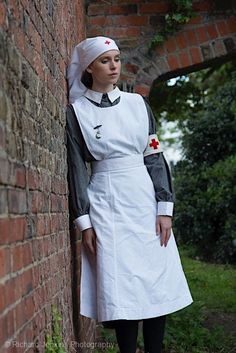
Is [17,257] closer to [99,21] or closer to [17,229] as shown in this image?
[17,229]

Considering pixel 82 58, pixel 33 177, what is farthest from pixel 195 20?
pixel 33 177

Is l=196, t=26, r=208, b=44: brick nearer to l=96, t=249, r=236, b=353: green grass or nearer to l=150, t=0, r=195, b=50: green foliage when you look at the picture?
l=150, t=0, r=195, b=50: green foliage

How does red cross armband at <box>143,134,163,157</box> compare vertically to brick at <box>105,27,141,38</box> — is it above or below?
below

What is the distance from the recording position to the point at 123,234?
11.4 ft

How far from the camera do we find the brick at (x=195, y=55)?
5.38 metres

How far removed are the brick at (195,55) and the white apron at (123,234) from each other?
1831 mm

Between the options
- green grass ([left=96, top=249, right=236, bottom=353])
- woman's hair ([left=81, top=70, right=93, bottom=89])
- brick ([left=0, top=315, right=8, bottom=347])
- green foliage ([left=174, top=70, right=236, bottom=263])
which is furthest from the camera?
green foliage ([left=174, top=70, right=236, bottom=263])

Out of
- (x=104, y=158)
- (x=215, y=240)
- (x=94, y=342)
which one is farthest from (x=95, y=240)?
(x=215, y=240)

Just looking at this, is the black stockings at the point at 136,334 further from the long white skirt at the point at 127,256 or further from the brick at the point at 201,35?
the brick at the point at 201,35

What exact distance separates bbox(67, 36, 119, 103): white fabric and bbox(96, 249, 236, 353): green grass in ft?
5.83

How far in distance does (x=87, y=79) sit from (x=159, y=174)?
0.69 m

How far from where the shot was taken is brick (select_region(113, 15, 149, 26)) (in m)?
5.33

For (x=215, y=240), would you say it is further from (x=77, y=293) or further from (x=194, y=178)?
(x=77, y=293)

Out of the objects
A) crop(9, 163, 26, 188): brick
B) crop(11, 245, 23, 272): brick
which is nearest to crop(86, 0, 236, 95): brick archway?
crop(9, 163, 26, 188): brick
